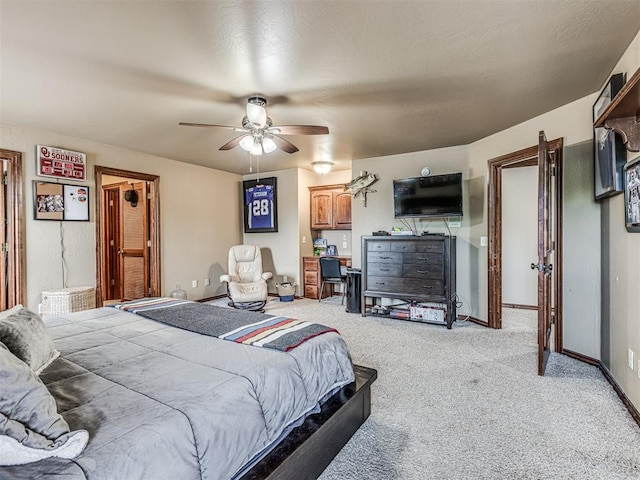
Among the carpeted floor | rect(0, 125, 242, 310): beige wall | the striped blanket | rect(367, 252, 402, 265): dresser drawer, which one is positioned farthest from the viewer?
rect(367, 252, 402, 265): dresser drawer

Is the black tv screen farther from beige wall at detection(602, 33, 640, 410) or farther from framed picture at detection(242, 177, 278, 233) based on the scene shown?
framed picture at detection(242, 177, 278, 233)

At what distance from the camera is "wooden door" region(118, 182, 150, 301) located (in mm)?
5656

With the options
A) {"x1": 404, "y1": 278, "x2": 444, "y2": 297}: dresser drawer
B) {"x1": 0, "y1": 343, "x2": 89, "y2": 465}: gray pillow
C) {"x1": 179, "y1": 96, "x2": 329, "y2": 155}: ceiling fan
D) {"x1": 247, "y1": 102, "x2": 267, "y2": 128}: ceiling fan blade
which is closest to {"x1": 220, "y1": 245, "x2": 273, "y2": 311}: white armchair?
{"x1": 404, "y1": 278, "x2": 444, "y2": 297}: dresser drawer

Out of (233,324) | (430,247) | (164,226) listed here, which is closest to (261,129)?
(233,324)

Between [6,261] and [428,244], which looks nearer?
[6,261]

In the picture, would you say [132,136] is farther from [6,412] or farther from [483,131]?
[483,131]

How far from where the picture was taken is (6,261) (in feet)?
12.0

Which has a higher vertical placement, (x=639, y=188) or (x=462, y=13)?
(x=462, y=13)

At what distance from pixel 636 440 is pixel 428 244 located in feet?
8.77

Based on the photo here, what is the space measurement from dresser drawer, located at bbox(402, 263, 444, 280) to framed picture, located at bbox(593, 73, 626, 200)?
1.80 meters

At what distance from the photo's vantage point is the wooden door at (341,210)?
600 centimetres

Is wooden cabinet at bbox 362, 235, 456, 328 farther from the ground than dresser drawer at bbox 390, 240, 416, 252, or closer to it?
closer to it

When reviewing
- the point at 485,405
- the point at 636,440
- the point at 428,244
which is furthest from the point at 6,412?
the point at 428,244

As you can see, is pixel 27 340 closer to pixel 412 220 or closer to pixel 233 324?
pixel 233 324
